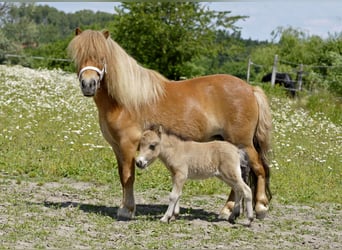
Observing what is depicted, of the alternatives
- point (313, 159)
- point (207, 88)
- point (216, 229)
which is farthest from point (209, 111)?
point (313, 159)

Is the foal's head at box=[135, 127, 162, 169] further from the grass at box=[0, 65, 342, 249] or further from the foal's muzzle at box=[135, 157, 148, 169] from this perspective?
the grass at box=[0, 65, 342, 249]

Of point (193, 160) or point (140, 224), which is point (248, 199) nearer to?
point (193, 160)

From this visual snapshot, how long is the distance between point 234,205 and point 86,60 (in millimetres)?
2426

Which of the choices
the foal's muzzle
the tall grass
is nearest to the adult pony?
the foal's muzzle

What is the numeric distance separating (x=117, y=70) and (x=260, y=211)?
2.42 meters

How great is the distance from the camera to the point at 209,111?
22.8 feet

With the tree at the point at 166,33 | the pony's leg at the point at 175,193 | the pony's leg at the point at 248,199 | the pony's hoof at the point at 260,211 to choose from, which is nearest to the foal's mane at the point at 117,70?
the pony's leg at the point at 175,193

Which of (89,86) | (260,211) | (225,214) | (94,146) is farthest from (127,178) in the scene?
(94,146)

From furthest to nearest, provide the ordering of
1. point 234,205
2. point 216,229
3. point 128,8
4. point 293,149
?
point 128,8, point 293,149, point 234,205, point 216,229

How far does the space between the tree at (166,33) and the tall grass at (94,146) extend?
11586 mm

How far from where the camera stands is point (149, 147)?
6328 millimetres

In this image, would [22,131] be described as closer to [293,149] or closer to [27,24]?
[293,149]

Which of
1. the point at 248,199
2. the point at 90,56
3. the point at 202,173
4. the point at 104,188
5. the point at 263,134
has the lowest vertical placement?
the point at 104,188

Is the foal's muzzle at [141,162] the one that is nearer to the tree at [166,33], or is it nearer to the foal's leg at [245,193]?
the foal's leg at [245,193]
